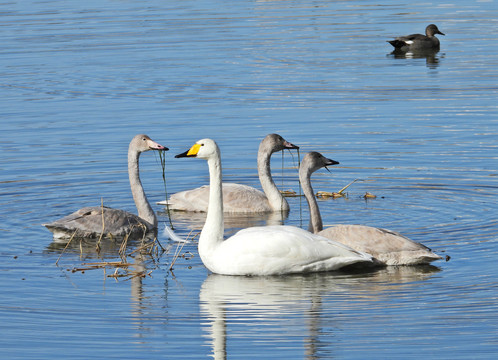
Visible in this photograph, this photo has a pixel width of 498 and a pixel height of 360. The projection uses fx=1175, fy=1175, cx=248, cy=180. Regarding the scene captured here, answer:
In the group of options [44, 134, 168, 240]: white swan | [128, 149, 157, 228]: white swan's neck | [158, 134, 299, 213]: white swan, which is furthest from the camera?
[158, 134, 299, 213]: white swan

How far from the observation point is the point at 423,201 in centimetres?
1447

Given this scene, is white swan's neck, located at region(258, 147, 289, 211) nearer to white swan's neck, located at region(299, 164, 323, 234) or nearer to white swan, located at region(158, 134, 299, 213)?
white swan, located at region(158, 134, 299, 213)

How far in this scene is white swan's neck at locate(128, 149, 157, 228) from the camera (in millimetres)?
13992

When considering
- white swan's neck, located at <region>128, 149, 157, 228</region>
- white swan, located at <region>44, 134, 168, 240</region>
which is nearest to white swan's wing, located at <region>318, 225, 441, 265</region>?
white swan, located at <region>44, 134, 168, 240</region>

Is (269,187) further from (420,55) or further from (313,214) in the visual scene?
(420,55)

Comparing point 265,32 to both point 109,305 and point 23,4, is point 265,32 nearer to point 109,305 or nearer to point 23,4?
point 23,4

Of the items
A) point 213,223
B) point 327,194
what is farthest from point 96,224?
point 327,194

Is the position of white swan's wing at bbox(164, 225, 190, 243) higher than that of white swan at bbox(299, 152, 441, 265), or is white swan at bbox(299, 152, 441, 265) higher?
white swan at bbox(299, 152, 441, 265)

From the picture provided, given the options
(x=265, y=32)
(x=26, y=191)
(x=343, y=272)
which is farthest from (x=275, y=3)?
(x=343, y=272)

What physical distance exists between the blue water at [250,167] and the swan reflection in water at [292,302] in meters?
0.03

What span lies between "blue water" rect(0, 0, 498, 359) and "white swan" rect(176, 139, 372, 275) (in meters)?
0.14

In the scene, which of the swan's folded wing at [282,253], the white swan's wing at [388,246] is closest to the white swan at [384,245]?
the white swan's wing at [388,246]

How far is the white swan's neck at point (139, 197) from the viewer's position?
13992mm

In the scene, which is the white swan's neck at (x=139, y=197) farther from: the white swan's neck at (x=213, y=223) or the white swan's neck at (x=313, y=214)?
→ the white swan's neck at (x=213, y=223)
